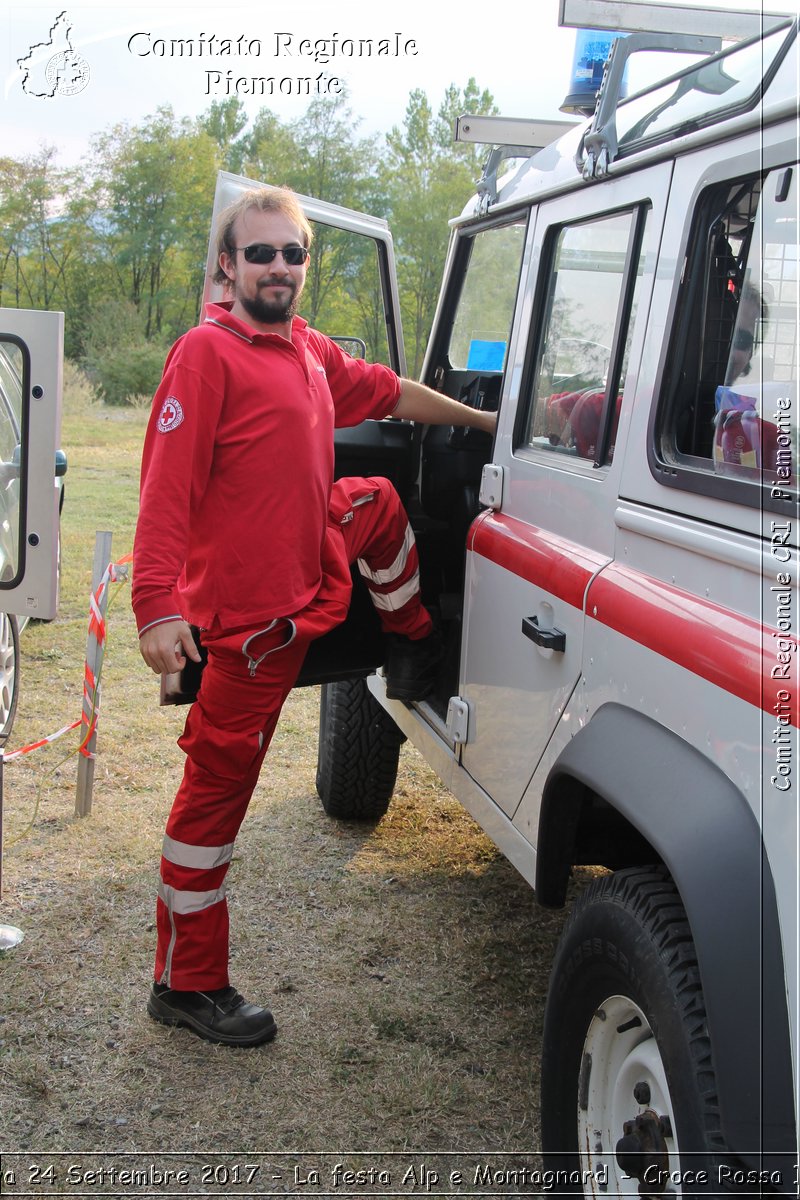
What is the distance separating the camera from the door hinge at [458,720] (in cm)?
302

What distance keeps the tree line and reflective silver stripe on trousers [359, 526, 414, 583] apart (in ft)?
45.9

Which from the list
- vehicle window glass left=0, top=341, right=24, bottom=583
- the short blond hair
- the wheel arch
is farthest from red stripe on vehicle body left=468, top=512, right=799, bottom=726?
vehicle window glass left=0, top=341, right=24, bottom=583

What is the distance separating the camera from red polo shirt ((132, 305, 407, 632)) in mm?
2680

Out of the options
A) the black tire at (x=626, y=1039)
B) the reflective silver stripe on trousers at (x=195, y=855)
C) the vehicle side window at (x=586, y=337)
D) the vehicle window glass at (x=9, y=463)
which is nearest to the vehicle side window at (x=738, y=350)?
the vehicle side window at (x=586, y=337)

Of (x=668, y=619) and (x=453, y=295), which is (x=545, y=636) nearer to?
(x=668, y=619)

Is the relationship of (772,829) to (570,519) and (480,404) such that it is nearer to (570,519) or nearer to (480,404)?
(570,519)

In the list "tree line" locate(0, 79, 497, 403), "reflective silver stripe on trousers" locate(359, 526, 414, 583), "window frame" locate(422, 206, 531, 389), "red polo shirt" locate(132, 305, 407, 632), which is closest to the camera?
"red polo shirt" locate(132, 305, 407, 632)

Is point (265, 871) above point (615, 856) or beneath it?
beneath

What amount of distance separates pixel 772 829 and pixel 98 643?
332 cm

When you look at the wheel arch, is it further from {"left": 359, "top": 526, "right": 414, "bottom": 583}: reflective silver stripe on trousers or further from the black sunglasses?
the black sunglasses

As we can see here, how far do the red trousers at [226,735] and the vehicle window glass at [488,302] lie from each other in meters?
0.64

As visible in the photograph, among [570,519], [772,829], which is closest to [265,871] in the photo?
[570,519]

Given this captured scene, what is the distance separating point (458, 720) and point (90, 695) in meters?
1.93

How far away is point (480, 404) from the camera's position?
3398mm
